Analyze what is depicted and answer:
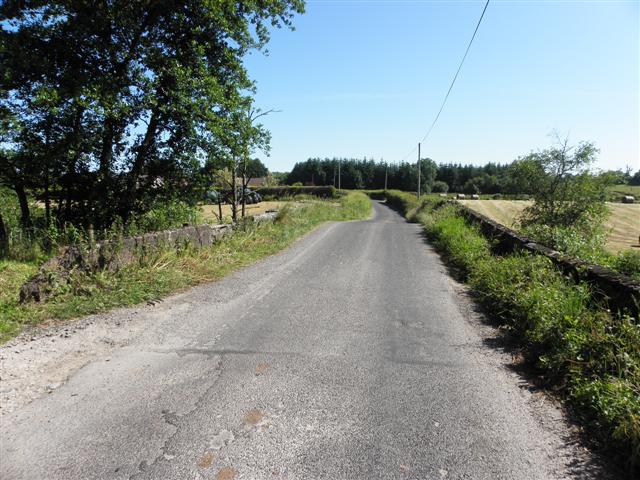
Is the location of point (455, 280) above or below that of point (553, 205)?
below

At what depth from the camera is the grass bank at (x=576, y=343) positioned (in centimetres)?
297

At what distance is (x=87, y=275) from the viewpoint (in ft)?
20.2

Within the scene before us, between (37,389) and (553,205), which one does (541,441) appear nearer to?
(37,389)

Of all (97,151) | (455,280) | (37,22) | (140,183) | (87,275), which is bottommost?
(455,280)

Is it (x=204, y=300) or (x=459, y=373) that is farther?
(x=204, y=300)

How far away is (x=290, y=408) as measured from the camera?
321cm

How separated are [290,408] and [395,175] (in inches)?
4146

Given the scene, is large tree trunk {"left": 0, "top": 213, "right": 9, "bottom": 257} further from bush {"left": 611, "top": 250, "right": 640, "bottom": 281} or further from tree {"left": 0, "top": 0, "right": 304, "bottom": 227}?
bush {"left": 611, "top": 250, "right": 640, "bottom": 281}

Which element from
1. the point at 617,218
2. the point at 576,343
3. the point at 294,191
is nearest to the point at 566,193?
the point at 576,343

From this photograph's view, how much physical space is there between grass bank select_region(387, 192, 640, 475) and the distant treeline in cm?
8777

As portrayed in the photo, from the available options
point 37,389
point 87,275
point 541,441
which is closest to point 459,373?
point 541,441

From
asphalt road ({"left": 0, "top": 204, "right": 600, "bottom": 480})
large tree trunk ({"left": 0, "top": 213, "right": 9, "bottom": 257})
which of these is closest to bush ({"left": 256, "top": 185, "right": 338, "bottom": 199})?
large tree trunk ({"left": 0, "top": 213, "right": 9, "bottom": 257})

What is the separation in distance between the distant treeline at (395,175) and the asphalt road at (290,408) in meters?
90.0

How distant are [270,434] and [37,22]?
11.6 m
